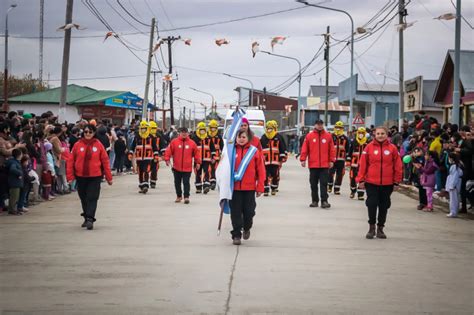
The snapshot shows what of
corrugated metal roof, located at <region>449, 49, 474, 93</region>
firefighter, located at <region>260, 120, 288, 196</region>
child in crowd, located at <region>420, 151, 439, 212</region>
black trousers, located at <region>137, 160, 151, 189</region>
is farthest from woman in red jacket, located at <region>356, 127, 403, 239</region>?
corrugated metal roof, located at <region>449, 49, 474, 93</region>

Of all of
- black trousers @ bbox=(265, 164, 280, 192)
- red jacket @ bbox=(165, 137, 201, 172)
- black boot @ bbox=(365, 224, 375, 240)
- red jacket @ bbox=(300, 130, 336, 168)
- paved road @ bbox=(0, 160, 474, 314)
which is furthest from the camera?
black trousers @ bbox=(265, 164, 280, 192)

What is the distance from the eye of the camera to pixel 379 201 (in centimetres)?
1378

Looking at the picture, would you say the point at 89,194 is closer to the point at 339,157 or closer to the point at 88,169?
the point at 88,169

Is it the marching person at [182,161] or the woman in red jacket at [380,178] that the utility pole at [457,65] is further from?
the woman in red jacket at [380,178]

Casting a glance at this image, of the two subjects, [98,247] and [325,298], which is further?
[98,247]

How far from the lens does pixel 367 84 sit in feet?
217

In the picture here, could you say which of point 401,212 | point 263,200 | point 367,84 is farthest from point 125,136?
point 367,84

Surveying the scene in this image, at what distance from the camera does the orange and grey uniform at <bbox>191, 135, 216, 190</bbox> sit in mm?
22750

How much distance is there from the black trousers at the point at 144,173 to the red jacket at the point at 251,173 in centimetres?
989

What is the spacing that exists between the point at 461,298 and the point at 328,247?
3634 millimetres

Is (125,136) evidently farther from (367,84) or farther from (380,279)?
(367,84)

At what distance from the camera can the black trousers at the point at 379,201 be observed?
1365cm

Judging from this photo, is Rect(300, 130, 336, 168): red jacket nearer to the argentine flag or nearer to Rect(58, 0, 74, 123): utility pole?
the argentine flag

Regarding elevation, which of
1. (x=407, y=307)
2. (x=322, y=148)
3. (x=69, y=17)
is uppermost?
(x=69, y=17)
